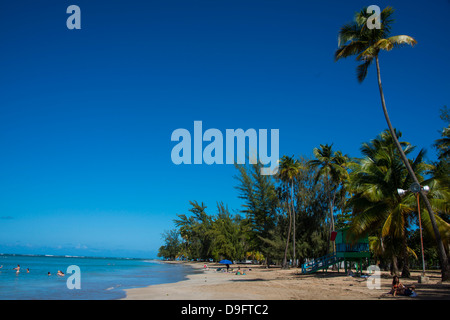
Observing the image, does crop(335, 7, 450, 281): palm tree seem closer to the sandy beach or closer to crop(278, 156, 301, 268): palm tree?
the sandy beach

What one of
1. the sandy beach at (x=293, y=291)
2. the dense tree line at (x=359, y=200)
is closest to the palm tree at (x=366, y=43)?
the dense tree line at (x=359, y=200)

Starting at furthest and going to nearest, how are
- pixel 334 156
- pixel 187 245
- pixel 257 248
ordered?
1. pixel 187 245
2. pixel 257 248
3. pixel 334 156

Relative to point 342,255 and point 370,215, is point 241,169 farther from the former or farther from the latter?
point 370,215

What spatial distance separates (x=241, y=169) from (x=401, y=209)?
1265 inches

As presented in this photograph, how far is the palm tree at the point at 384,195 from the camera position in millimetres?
22688

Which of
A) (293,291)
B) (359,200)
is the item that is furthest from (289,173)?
(293,291)

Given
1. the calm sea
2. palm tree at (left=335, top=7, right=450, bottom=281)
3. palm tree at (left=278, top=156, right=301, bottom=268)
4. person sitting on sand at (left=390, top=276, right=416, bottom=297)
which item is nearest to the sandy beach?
person sitting on sand at (left=390, top=276, right=416, bottom=297)

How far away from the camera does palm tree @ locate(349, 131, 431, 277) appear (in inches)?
893

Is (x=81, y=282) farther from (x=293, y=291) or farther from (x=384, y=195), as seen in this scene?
→ (x=384, y=195)

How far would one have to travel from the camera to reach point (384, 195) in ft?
75.4

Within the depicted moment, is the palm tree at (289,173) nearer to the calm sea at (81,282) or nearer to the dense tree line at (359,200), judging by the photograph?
the dense tree line at (359,200)
